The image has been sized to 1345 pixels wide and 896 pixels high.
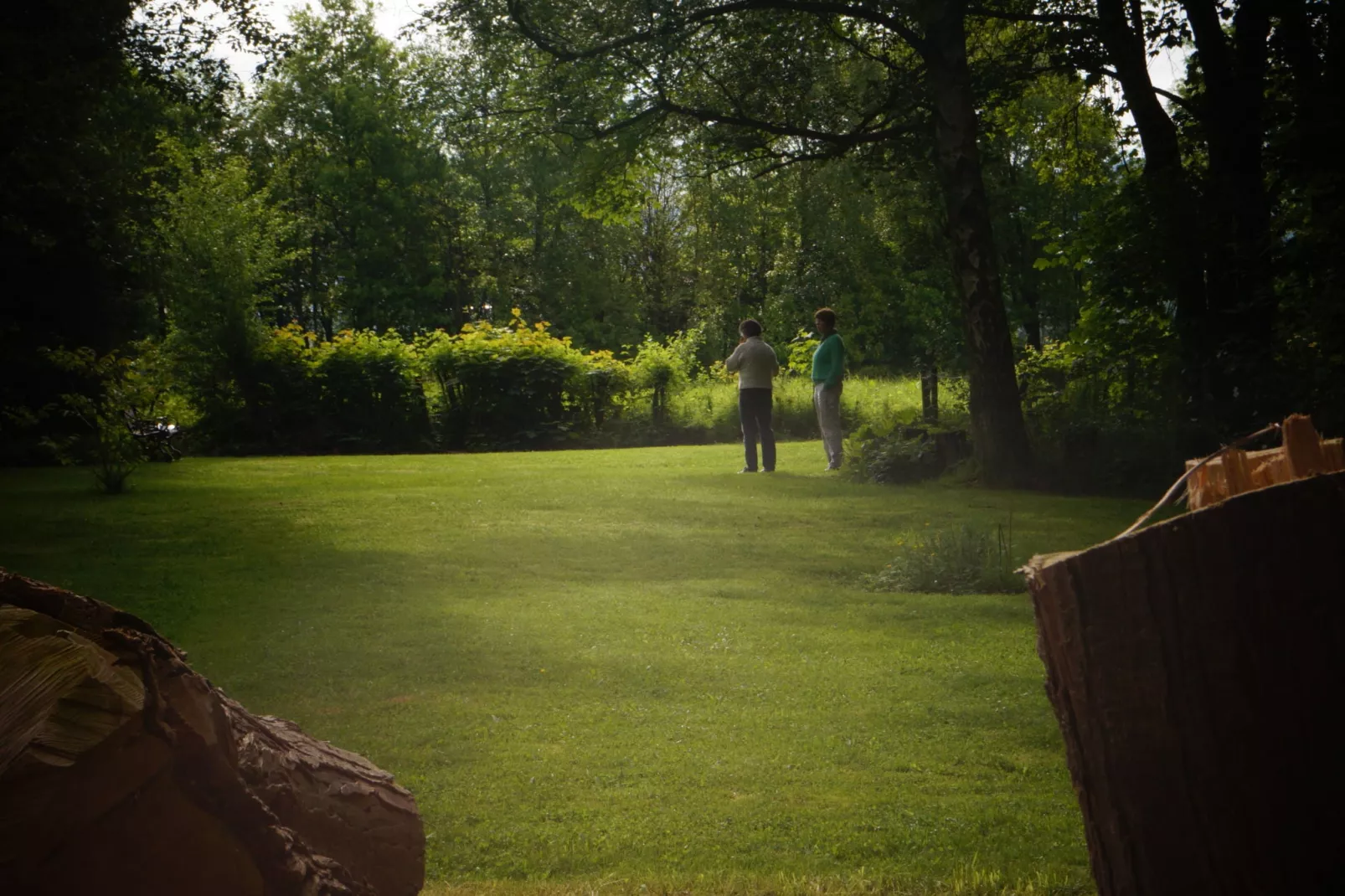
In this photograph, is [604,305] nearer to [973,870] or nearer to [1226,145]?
[1226,145]

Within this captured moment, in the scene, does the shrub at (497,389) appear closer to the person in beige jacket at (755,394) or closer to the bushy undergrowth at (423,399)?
the bushy undergrowth at (423,399)

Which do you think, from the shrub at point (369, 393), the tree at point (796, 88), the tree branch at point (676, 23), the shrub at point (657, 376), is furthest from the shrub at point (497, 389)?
the tree branch at point (676, 23)

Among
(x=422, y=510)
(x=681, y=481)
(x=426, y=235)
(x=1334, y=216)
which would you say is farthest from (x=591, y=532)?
(x=426, y=235)

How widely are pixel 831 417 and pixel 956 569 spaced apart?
30.6 feet

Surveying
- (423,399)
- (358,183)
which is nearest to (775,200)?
(423,399)

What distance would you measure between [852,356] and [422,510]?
96.9ft

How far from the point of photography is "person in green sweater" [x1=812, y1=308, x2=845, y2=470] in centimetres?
1905

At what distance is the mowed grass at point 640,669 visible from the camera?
181 inches

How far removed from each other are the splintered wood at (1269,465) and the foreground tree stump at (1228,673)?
38 centimetres

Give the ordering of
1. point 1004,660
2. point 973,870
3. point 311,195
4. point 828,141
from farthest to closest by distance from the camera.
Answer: point 311,195 → point 828,141 → point 1004,660 → point 973,870

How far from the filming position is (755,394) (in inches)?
750

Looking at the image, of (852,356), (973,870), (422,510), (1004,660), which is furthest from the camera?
(852,356)

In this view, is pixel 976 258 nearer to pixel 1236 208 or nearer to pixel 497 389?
pixel 1236 208

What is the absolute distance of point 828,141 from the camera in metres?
19.4
